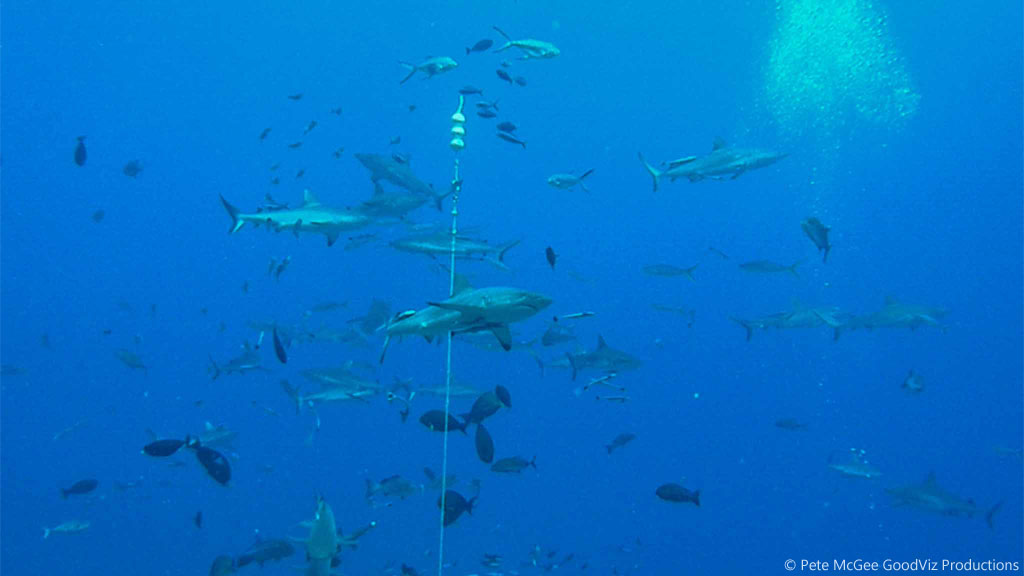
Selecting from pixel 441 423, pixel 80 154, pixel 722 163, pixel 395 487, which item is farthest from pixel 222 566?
pixel 80 154

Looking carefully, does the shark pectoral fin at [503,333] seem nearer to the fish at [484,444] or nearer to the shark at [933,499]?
the fish at [484,444]

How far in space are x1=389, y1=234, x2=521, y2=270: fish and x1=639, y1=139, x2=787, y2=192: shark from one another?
5.85ft

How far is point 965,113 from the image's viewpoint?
34438 millimetres

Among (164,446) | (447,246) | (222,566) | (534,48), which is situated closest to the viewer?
(164,446)

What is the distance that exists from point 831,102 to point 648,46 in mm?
10404

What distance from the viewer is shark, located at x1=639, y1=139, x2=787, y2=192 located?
22.7 feet

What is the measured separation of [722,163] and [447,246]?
9.27 ft

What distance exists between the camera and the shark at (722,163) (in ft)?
22.7

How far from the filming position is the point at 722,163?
275 inches

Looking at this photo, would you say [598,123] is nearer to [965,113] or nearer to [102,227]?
[965,113]

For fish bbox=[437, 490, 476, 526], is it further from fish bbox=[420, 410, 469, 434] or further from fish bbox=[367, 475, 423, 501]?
fish bbox=[367, 475, 423, 501]

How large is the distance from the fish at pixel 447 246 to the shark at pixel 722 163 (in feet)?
5.85

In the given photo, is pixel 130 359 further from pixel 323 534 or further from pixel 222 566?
pixel 323 534

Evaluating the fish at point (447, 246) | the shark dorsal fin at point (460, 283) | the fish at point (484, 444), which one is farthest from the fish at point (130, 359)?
the shark dorsal fin at point (460, 283)
